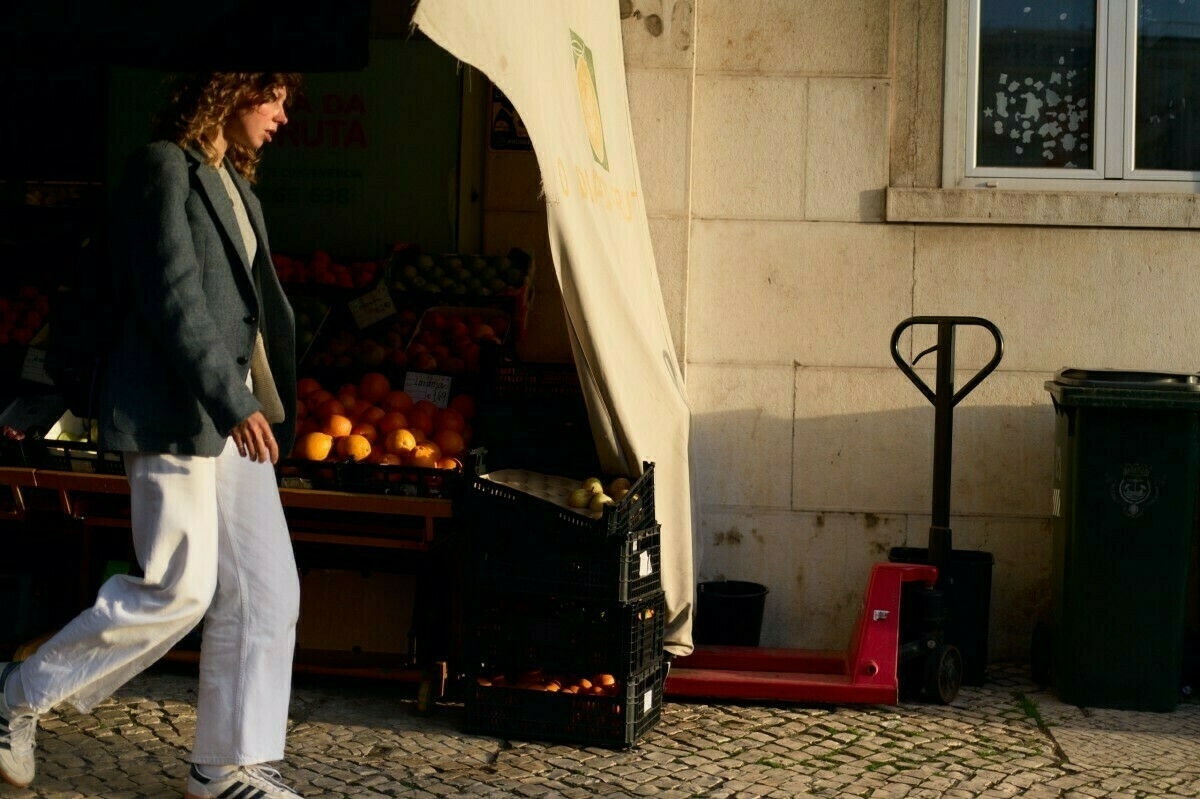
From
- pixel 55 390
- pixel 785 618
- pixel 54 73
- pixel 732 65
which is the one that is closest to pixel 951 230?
pixel 732 65

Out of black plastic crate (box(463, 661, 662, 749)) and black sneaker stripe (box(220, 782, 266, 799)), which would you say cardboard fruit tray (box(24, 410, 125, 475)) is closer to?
black plastic crate (box(463, 661, 662, 749))

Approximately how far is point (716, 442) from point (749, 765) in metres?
1.99

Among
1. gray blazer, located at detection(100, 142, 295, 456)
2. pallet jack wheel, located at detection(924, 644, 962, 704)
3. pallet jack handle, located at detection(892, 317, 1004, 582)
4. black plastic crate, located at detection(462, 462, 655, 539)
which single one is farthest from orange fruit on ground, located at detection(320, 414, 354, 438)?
pallet jack wheel, located at detection(924, 644, 962, 704)

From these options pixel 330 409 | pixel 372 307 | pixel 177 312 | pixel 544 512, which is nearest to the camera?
pixel 177 312

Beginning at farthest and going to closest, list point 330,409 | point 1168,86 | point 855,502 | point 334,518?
point 1168,86
point 855,502
point 330,409
point 334,518

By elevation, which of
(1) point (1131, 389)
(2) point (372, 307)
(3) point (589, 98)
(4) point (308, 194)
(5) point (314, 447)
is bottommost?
(5) point (314, 447)

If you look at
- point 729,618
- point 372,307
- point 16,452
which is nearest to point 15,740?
point 16,452

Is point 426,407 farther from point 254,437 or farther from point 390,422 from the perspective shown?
point 254,437

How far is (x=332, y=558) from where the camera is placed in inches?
220

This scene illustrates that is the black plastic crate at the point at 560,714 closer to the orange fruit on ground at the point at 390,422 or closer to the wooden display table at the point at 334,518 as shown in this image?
the wooden display table at the point at 334,518

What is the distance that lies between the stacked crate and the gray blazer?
1378mm

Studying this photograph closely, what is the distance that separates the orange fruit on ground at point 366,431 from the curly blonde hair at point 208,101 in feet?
5.57

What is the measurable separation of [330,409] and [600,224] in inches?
53.1

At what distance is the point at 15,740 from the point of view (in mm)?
3984
